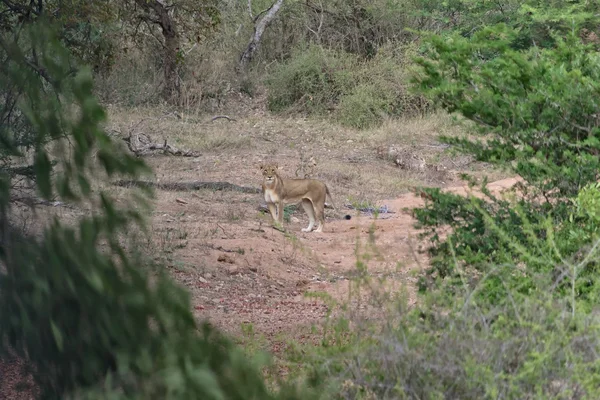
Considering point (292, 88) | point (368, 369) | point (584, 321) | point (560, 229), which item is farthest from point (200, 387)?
point (292, 88)

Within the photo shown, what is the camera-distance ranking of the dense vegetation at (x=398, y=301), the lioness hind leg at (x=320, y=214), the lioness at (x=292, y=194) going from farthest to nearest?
the lioness at (x=292, y=194), the lioness hind leg at (x=320, y=214), the dense vegetation at (x=398, y=301)

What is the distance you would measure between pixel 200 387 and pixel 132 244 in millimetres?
471

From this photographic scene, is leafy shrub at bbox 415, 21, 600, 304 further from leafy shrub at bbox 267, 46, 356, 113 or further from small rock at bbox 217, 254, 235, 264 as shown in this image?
leafy shrub at bbox 267, 46, 356, 113

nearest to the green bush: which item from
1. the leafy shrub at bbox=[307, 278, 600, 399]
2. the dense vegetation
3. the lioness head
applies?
the lioness head

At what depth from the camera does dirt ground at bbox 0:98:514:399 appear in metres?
8.11

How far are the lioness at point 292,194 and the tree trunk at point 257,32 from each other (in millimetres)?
12520

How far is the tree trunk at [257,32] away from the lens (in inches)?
1000

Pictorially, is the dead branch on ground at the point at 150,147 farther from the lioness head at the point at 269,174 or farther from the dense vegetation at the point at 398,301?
the dense vegetation at the point at 398,301

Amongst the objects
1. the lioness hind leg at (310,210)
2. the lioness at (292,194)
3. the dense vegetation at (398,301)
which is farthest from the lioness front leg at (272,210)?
the dense vegetation at (398,301)

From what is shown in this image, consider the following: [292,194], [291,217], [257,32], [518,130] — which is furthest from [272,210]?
[257,32]

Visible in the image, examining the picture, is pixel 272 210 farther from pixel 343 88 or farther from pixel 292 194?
pixel 343 88

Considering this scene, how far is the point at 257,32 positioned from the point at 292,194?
13.0 metres

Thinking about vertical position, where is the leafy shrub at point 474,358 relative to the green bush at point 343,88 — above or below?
above

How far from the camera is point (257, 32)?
1001 inches
